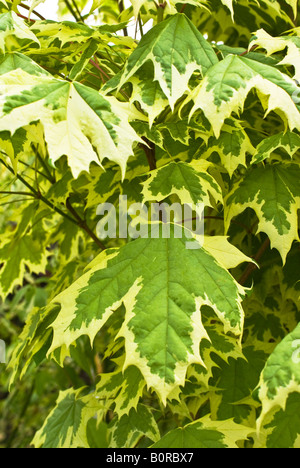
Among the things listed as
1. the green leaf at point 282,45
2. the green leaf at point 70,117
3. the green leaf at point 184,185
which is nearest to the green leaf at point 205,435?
the green leaf at point 184,185

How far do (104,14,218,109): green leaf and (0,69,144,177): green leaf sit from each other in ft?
0.25

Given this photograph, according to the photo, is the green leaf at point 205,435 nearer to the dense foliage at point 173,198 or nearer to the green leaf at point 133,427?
the dense foliage at point 173,198

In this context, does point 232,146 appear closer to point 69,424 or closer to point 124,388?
point 124,388

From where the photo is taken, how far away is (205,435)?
0.90 meters

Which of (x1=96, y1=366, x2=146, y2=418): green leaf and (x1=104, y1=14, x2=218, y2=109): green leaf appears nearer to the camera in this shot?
(x1=104, y1=14, x2=218, y2=109): green leaf

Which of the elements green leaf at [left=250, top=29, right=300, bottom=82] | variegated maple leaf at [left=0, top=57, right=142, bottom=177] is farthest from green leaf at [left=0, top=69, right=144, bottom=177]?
green leaf at [left=250, top=29, right=300, bottom=82]

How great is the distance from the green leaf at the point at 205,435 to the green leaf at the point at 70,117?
51 cm

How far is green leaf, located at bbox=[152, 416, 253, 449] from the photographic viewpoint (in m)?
0.88

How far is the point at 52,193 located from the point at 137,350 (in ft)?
1.78

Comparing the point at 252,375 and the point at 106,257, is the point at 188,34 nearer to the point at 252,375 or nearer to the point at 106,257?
the point at 106,257

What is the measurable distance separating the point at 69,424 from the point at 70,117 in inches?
28.3

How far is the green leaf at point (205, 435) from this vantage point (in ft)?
2.89

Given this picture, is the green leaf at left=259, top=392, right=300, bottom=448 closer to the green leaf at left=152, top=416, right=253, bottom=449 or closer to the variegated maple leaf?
the green leaf at left=152, top=416, right=253, bottom=449
